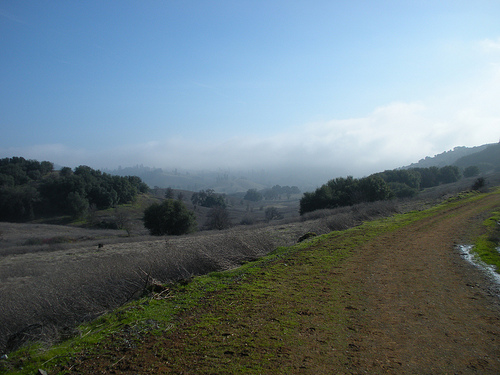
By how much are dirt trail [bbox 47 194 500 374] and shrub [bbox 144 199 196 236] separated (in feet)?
120

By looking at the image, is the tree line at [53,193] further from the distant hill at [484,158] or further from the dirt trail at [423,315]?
the distant hill at [484,158]

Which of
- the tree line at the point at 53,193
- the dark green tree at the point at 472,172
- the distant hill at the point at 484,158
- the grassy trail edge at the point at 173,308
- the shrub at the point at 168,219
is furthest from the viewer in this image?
the distant hill at the point at 484,158

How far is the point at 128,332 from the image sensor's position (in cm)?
555

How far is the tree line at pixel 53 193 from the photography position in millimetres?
65125

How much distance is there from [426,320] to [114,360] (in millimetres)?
5783

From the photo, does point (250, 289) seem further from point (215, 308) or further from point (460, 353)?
point (460, 353)

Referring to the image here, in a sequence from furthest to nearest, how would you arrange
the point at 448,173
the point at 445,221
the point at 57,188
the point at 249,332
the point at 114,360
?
the point at 448,173 < the point at 57,188 < the point at 445,221 < the point at 249,332 < the point at 114,360

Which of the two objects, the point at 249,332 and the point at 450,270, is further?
the point at 450,270

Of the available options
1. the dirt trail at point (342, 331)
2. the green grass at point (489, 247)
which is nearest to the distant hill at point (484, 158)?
the green grass at point (489, 247)

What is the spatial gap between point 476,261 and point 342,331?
7.51 m

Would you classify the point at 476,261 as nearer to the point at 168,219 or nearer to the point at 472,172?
the point at 168,219

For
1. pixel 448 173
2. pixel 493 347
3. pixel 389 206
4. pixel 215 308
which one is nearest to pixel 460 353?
pixel 493 347

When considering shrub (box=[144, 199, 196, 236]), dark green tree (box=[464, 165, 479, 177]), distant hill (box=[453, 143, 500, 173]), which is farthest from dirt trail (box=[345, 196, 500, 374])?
distant hill (box=[453, 143, 500, 173])

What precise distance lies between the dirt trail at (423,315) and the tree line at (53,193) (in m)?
69.2
